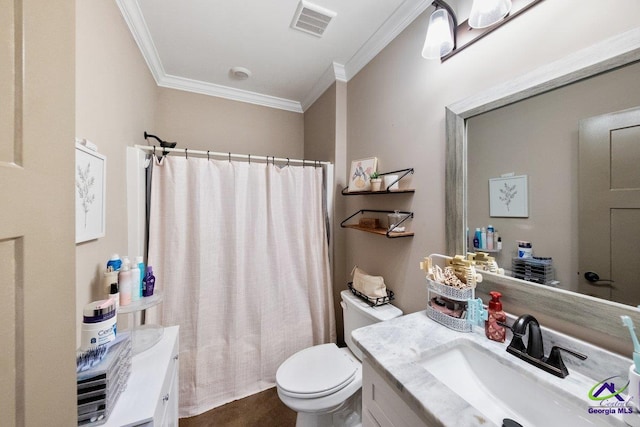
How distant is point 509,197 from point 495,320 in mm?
469

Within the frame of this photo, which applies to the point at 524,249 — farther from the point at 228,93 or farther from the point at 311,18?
the point at 228,93

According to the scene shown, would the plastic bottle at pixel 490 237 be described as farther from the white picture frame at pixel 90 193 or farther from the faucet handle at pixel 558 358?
the white picture frame at pixel 90 193

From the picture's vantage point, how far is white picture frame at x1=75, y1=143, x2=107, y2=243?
86cm

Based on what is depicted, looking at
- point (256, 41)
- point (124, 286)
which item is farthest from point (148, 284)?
point (256, 41)

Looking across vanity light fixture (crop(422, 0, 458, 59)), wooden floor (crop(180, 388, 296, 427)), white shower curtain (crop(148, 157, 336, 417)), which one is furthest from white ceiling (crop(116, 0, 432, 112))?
wooden floor (crop(180, 388, 296, 427))

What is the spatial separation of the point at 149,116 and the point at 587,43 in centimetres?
240

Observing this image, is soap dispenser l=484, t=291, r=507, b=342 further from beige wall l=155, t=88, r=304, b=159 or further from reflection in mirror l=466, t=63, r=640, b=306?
beige wall l=155, t=88, r=304, b=159

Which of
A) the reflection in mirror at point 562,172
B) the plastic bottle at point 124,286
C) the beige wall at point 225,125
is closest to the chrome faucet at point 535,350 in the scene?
the reflection in mirror at point 562,172

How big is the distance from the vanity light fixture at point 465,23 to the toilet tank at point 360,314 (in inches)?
51.9

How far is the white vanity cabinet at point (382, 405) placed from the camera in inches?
26.3

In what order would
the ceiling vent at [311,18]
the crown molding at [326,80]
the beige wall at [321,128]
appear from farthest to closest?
1. the beige wall at [321,128]
2. the crown molding at [326,80]
3. the ceiling vent at [311,18]

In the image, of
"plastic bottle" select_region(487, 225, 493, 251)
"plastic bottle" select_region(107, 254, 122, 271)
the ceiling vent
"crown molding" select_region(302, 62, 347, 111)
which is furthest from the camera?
"crown molding" select_region(302, 62, 347, 111)

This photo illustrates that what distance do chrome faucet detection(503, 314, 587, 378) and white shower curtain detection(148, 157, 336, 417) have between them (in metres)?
1.27
